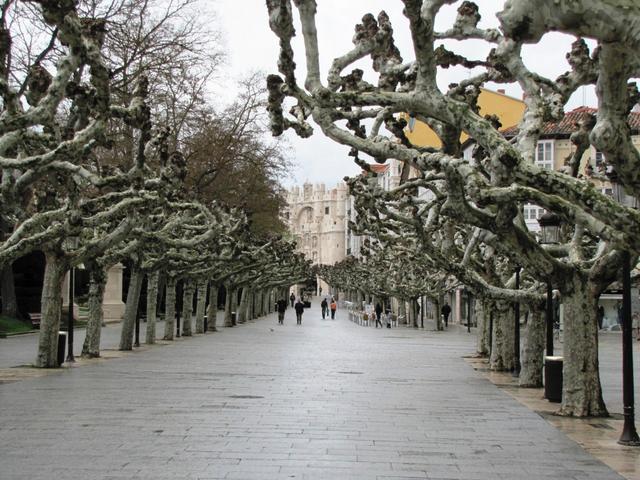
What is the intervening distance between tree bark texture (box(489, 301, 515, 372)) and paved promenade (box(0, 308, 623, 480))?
45.4 inches

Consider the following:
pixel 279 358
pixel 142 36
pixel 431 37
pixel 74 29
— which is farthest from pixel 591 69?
pixel 142 36

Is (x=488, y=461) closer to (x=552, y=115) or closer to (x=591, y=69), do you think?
(x=552, y=115)

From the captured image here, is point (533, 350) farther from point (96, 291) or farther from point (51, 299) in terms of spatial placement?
point (96, 291)

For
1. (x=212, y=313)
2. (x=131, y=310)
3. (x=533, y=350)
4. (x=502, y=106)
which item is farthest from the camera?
(x=502, y=106)

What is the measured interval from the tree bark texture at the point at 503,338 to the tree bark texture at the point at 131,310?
10559 millimetres

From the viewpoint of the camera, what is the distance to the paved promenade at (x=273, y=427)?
347 inches

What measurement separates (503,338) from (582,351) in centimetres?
757

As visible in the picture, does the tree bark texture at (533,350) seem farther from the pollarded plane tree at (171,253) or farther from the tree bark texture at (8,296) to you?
the tree bark texture at (8,296)

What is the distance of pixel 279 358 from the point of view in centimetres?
2409

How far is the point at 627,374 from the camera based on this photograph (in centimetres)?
1098

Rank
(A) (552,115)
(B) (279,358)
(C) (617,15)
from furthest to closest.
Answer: (B) (279,358) → (A) (552,115) → (C) (617,15)

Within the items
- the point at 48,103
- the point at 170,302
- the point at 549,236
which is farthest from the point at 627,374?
the point at 170,302

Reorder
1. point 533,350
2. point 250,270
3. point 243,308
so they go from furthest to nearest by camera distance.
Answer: point 243,308
point 250,270
point 533,350

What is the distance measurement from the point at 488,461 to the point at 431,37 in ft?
16.6
